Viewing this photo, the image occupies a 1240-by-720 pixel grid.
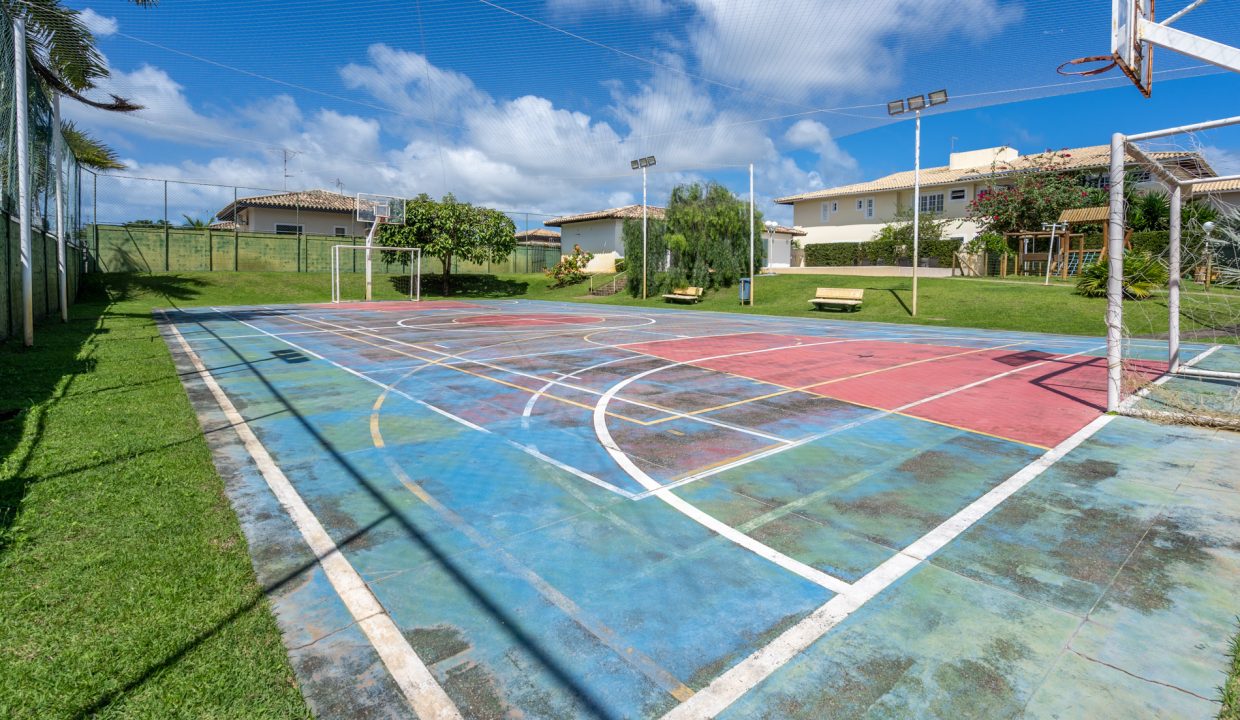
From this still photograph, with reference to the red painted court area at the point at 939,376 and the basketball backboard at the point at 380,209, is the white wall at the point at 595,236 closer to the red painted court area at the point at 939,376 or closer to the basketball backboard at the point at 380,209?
the basketball backboard at the point at 380,209

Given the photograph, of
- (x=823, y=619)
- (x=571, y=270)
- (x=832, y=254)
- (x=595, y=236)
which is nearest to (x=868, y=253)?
(x=832, y=254)

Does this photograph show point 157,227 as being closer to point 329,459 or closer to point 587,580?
point 329,459

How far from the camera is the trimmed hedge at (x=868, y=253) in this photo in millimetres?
40594

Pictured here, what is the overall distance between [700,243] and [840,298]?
11.2m

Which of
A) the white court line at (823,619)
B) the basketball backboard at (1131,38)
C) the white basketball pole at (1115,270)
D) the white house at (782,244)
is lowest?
the white court line at (823,619)

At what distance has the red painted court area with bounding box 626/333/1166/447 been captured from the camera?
8.90 meters

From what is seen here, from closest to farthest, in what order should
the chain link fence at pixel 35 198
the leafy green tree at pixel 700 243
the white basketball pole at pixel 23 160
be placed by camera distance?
the white basketball pole at pixel 23 160 < the chain link fence at pixel 35 198 < the leafy green tree at pixel 700 243

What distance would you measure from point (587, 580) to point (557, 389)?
657cm

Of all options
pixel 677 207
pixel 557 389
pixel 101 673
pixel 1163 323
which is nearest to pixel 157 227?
pixel 677 207

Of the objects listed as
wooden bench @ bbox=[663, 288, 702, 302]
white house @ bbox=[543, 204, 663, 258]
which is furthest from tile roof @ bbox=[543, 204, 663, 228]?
wooden bench @ bbox=[663, 288, 702, 302]

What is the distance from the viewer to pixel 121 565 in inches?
162

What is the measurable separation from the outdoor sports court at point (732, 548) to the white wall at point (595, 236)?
1711 inches

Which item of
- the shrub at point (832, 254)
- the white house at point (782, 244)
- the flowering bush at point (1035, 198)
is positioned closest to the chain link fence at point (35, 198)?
the flowering bush at point (1035, 198)

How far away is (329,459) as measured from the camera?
676 cm
